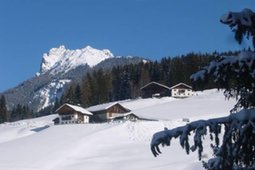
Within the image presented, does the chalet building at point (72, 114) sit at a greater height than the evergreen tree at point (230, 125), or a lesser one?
greater

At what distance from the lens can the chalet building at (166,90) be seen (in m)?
99.6

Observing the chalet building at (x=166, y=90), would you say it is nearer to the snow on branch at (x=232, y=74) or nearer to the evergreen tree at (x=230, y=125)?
the snow on branch at (x=232, y=74)

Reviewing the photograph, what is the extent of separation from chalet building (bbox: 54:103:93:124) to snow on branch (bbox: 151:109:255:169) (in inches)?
2827

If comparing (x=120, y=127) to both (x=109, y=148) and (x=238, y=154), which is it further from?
(x=238, y=154)

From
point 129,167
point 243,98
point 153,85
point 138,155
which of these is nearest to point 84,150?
point 138,155

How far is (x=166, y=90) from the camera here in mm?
103125

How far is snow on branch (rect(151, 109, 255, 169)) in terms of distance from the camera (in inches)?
175

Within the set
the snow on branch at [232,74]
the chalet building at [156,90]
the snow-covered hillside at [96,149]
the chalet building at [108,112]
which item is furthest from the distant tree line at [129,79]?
the snow on branch at [232,74]

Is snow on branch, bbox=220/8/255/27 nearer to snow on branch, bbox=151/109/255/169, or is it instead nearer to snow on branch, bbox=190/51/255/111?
snow on branch, bbox=190/51/255/111

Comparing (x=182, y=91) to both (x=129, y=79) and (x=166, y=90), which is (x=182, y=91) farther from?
(x=129, y=79)

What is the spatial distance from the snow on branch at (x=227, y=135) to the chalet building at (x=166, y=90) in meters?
94.9

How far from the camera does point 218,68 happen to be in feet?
15.2

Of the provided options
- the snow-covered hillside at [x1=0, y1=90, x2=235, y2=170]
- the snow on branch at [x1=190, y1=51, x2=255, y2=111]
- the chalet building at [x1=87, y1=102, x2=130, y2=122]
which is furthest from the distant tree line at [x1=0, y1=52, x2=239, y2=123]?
the snow on branch at [x1=190, y1=51, x2=255, y2=111]

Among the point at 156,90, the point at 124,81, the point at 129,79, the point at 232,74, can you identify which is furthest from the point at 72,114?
the point at 232,74
